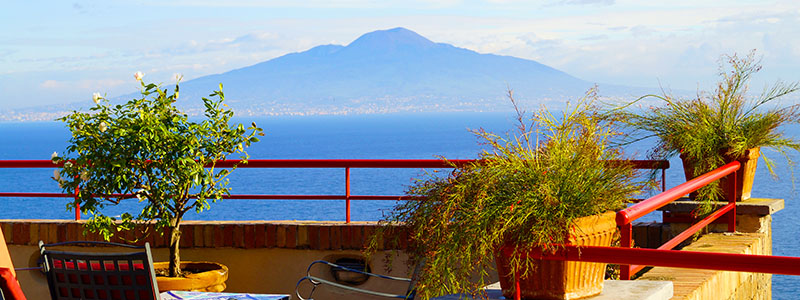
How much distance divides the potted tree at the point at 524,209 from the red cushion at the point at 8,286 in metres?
1.38

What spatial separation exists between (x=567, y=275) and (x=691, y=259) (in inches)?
21.7

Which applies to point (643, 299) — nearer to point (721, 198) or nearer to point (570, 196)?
point (570, 196)

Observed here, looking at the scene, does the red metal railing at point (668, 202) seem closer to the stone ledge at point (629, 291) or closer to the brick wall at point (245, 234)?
the stone ledge at point (629, 291)

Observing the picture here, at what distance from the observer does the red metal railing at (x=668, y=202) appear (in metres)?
3.43

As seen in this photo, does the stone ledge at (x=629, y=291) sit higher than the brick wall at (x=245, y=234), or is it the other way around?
the stone ledge at (x=629, y=291)

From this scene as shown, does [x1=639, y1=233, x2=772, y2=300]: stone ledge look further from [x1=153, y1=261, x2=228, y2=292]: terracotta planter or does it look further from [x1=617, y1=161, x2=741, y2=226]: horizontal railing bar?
[x1=153, y1=261, x2=228, y2=292]: terracotta planter

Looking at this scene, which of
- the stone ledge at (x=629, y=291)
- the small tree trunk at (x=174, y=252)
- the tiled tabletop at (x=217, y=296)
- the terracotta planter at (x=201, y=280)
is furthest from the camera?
the small tree trunk at (x=174, y=252)

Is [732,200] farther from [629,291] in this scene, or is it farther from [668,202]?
[629,291]

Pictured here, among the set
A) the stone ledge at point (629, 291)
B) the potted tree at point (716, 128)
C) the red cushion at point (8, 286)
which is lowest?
the stone ledge at point (629, 291)

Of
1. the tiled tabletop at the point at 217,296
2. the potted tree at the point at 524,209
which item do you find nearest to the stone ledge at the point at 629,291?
the potted tree at the point at 524,209

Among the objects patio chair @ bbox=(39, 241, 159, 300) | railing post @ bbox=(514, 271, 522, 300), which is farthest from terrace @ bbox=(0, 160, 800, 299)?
railing post @ bbox=(514, 271, 522, 300)

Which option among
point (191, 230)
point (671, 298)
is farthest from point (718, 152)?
point (191, 230)

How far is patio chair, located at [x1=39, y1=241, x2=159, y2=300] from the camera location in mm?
3570

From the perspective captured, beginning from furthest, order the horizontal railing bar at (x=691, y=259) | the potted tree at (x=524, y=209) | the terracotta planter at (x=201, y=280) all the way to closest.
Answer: the terracotta planter at (x=201, y=280) < the potted tree at (x=524, y=209) < the horizontal railing bar at (x=691, y=259)
